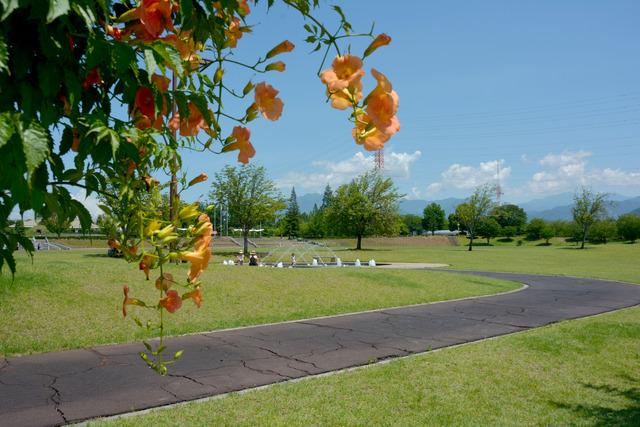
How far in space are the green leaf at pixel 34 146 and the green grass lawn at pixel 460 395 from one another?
16.8 feet

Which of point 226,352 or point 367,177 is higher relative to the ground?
point 367,177

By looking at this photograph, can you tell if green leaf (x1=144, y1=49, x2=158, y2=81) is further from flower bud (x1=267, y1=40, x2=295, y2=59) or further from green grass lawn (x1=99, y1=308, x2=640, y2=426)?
green grass lawn (x1=99, y1=308, x2=640, y2=426)

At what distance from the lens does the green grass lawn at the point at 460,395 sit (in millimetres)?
5617

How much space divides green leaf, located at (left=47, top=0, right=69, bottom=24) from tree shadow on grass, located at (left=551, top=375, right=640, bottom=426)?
6.44m

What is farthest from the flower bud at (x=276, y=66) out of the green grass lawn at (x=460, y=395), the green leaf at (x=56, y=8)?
the green grass lawn at (x=460, y=395)

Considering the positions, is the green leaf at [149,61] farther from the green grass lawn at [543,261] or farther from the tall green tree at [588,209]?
the tall green tree at [588,209]

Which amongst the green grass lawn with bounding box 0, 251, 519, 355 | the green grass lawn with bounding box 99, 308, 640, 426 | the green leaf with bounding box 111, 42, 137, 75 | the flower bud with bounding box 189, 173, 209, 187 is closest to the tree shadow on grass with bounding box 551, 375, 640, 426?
the green grass lawn with bounding box 99, 308, 640, 426

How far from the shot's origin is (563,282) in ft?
77.5

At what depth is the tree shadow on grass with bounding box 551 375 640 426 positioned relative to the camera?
566 cm

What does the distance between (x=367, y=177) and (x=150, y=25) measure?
190 ft

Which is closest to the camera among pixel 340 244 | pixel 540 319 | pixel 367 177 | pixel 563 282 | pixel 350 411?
pixel 350 411

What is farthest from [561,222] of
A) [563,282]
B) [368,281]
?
[368,281]

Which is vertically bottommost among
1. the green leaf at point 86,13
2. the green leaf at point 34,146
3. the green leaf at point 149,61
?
the green leaf at point 34,146

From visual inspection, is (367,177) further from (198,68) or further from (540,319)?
(198,68)
